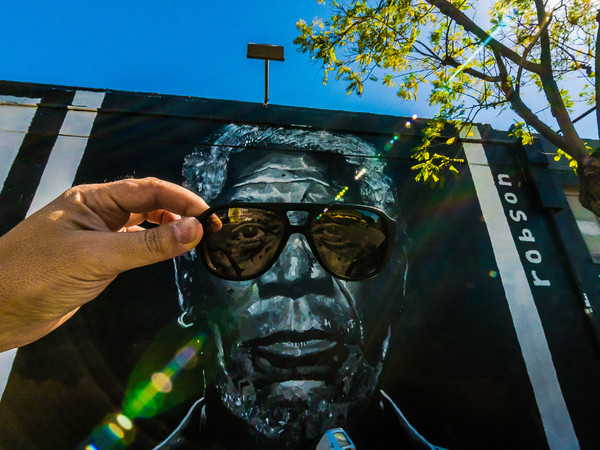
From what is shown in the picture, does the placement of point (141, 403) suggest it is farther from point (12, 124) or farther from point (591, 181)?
point (591, 181)

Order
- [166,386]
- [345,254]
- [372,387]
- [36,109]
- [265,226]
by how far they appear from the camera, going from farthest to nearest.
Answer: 1. [36,109]
2. [372,387]
3. [166,386]
4. [345,254]
5. [265,226]

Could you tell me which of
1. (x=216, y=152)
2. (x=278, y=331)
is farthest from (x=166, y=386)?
(x=216, y=152)

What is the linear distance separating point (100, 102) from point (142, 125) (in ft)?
2.35

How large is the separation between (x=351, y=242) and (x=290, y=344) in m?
2.06

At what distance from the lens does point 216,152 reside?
4.26 metres

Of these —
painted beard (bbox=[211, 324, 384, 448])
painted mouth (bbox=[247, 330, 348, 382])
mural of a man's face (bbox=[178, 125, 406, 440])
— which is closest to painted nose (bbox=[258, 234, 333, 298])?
mural of a man's face (bbox=[178, 125, 406, 440])

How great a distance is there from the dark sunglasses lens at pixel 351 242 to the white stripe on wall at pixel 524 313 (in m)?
3.33

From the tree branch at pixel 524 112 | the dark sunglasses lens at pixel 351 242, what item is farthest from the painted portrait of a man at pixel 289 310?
the tree branch at pixel 524 112

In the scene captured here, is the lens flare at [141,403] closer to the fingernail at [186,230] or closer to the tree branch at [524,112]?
the fingernail at [186,230]

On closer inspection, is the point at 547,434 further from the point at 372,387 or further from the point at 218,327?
the point at 218,327

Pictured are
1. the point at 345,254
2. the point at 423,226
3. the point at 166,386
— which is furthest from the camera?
the point at 423,226

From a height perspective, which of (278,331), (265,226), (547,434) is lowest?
(547,434)

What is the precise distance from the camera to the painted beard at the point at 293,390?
3162 mm

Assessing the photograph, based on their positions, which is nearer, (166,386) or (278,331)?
(166,386)
